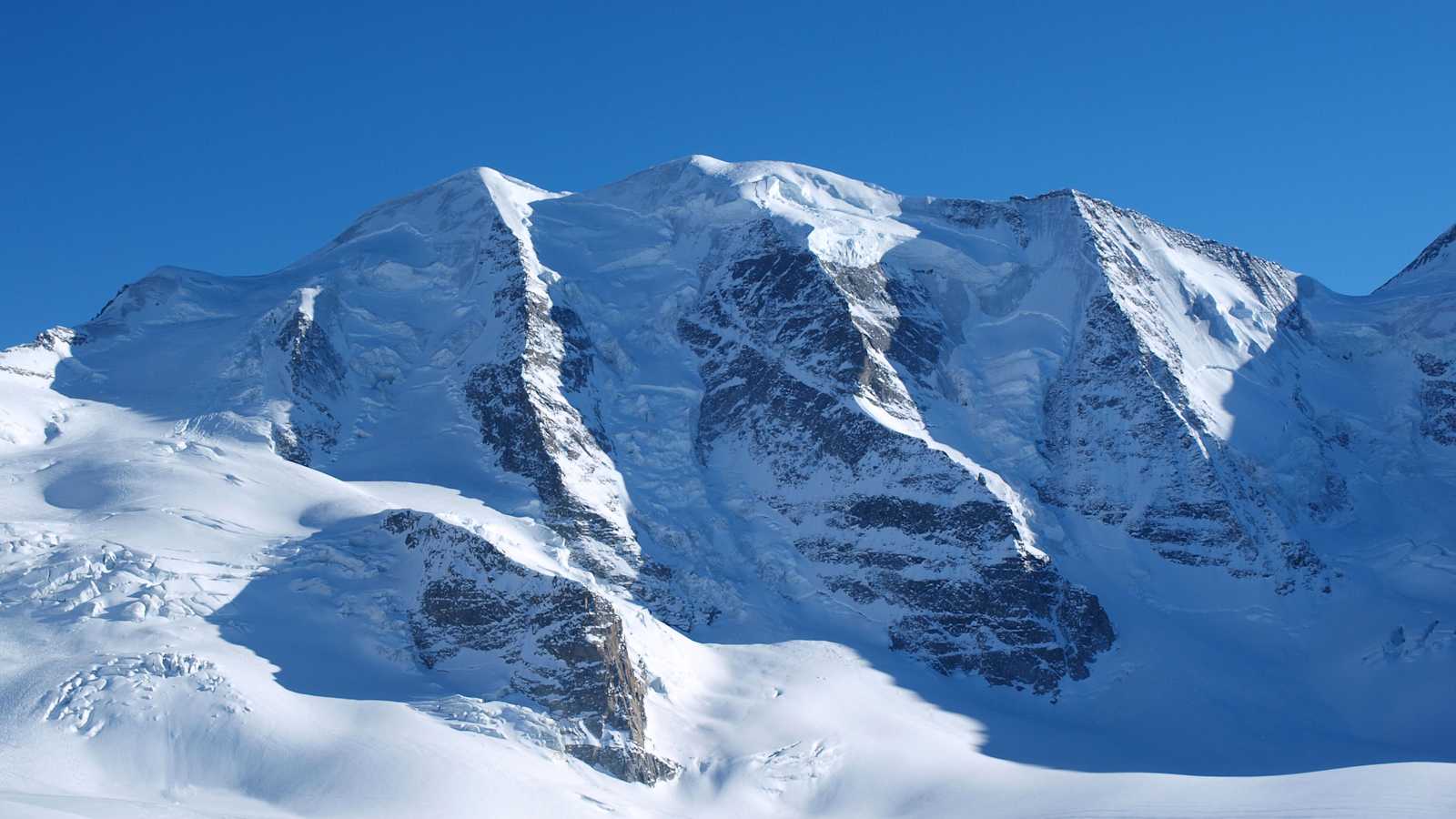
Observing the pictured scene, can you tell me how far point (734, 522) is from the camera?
137250 mm

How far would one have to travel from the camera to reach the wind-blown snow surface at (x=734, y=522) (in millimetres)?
99812

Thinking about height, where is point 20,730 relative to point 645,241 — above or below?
below

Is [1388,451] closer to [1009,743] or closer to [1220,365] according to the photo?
[1220,365]

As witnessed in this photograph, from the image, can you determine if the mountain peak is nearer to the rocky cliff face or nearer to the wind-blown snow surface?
the wind-blown snow surface

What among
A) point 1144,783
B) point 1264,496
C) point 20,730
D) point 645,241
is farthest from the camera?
point 645,241

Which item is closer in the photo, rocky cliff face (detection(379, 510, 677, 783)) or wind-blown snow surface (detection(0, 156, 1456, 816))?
wind-blown snow surface (detection(0, 156, 1456, 816))

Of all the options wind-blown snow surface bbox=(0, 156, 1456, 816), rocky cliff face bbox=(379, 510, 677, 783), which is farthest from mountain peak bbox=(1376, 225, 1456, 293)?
rocky cliff face bbox=(379, 510, 677, 783)

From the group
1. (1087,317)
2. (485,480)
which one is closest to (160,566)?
(485,480)

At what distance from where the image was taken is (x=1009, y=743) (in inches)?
→ 4545

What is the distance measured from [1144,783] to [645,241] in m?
97.5

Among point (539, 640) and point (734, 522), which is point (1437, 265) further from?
point (539, 640)

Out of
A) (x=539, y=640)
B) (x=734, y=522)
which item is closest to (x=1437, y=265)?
(x=734, y=522)

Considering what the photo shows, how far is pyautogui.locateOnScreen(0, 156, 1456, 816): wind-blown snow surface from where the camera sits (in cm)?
9981

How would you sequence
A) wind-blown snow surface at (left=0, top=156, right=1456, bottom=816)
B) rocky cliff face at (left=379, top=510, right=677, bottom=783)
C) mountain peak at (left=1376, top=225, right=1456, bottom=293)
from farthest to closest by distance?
mountain peak at (left=1376, top=225, right=1456, bottom=293) < rocky cliff face at (left=379, top=510, right=677, bottom=783) < wind-blown snow surface at (left=0, top=156, right=1456, bottom=816)
